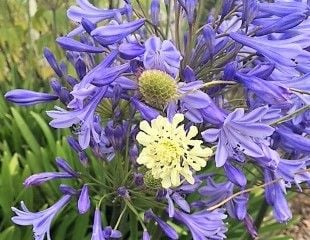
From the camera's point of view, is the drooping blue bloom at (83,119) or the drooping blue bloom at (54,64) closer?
the drooping blue bloom at (83,119)

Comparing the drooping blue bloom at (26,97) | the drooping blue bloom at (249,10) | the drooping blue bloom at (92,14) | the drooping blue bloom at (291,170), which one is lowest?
the drooping blue bloom at (291,170)

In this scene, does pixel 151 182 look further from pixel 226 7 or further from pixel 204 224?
pixel 226 7

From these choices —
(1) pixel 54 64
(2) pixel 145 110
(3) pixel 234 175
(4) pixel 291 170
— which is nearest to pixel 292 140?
(4) pixel 291 170

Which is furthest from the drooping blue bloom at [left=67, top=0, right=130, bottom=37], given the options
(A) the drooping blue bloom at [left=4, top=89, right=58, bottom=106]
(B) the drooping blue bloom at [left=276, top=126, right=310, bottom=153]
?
(B) the drooping blue bloom at [left=276, top=126, right=310, bottom=153]

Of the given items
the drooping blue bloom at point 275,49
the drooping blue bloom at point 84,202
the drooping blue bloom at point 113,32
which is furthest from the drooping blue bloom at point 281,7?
the drooping blue bloom at point 84,202

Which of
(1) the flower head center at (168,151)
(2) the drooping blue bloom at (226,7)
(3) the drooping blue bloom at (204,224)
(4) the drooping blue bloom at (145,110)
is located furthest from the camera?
(3) the drooping blue bloom at (204,224)

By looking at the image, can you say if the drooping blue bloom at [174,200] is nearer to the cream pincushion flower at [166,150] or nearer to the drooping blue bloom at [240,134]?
the drooping blue bloom at [240,134]

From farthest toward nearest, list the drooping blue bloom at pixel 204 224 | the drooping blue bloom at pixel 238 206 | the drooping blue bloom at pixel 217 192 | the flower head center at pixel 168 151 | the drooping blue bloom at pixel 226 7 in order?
the drooping blue bloom at pixel 217 192, the drooping blue bloom at pixel 238 206, the drooping blue bloom at pixel 204 224, the drooping blue bloom at pixel 226 7, the flower head center at pixel 168 151
